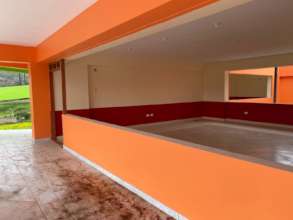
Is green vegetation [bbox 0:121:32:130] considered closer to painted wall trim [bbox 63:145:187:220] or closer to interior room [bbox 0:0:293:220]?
interior room [bbox 0:0:293:220]

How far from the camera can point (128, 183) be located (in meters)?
3.00

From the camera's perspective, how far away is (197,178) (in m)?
2.02

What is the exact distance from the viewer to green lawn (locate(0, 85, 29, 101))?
8.14 meters

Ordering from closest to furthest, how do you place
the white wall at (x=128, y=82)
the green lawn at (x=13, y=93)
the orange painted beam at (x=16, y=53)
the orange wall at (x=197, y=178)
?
the orange wall at (x=197, y=178) < the orange painted beam at (x=16, y=53) < the white wall at (x=128, y=82) < the green lawn at (x=13, y=93)

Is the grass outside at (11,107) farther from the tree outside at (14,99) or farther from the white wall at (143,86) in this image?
the white wall at (143,86)

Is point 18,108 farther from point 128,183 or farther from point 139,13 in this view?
point 139,13

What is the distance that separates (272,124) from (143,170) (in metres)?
Result: 6.42

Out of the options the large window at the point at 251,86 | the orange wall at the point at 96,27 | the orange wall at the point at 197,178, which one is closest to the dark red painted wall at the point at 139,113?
the orange wall at the point at 96,27

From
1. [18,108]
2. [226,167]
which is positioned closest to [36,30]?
[226,167]

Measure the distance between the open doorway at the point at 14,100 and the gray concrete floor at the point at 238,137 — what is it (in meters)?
4.63

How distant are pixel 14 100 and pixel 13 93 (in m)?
0.26

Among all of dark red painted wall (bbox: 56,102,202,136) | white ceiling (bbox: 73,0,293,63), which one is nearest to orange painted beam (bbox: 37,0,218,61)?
white ceiling (bbox: 73,0,293,63)

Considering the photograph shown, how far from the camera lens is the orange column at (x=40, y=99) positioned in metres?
5.70

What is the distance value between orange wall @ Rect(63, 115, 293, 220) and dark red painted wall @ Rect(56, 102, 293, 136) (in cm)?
368
